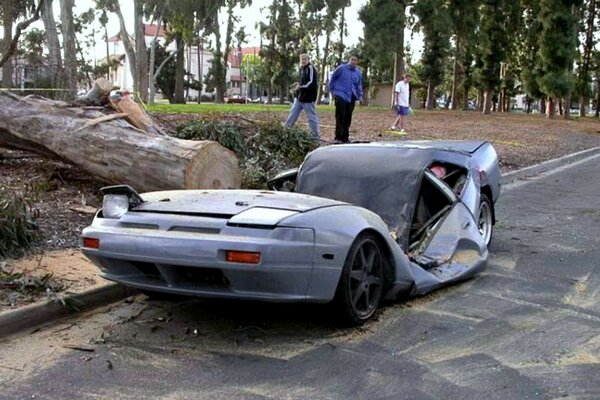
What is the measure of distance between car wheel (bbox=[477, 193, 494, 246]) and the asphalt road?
1.10 metres

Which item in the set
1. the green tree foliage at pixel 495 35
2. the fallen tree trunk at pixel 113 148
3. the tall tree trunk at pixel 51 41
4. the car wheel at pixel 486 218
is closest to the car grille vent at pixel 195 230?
the fallen tree trunk at pixel 113 148

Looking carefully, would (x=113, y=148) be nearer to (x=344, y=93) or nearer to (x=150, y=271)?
(x=150, y=271)

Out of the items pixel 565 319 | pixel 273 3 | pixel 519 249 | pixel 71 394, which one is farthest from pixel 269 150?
pixel 273 3

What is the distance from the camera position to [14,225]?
6113 millimetres

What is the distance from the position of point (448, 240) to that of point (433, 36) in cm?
3754

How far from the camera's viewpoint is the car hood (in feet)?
15.1

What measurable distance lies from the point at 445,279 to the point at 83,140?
4433 millimetres

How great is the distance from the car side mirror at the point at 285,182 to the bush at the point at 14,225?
7.13 ft

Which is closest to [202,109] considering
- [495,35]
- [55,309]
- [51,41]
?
[51,41]

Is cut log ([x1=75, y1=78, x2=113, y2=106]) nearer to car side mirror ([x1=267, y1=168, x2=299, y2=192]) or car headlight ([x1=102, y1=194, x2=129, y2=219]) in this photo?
car side mirror ([x1=267, y1=168, x2=299, y2=192])

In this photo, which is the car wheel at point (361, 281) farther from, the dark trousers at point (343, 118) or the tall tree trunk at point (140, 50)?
the tall tree trunk at point (140, 50)

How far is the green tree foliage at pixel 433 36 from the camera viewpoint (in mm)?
35281

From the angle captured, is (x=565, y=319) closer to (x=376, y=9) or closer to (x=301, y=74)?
(x=301, y=74)

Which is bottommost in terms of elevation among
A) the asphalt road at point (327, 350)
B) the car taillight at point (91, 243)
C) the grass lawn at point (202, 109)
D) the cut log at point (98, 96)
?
the asphalt road at point (327, 350)
